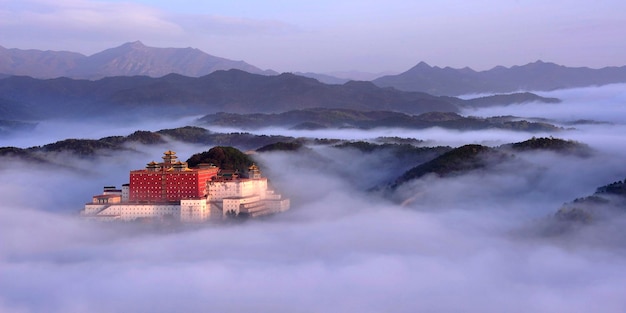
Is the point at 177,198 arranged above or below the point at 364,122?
below

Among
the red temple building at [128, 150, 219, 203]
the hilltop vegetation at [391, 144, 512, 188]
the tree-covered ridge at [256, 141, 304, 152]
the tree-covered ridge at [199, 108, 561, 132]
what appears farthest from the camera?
the tree-covered ridge at [199, 108, 561, 132]

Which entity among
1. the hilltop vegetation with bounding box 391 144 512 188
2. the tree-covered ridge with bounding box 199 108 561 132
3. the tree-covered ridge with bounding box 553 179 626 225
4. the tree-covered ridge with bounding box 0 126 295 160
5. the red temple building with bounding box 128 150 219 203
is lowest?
the tree-covered ridge with bounding box 553 179 626 225

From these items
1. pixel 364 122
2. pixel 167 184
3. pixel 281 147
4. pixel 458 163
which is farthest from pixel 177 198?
pixel 364 122

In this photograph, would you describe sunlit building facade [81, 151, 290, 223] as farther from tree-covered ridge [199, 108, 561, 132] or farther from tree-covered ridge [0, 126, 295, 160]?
tree-covered ridge [199, 108, 561, 132]

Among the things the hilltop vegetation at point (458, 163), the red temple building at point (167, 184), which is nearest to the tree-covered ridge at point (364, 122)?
the hilltop vegetation at point (458, 163)

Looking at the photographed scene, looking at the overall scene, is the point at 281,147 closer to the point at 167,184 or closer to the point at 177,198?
the point at 167,184

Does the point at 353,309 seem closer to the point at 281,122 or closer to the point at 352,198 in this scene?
the point at 352,198

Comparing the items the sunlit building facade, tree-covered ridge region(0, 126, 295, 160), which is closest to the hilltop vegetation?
the sunlit building facade

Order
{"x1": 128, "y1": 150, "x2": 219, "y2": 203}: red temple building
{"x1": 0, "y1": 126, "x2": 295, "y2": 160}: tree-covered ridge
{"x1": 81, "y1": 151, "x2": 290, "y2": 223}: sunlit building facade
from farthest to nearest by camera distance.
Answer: {"x1": 0, "y1": 126, "x2": 295, "y2": 160}: tree-covered ridge → {"x1": 128, "y1": 150, "x2": 219, "y2": 203}: red temple building → {"x1": 81, "y1": 151, "x2": 290, "y2": 223}: sunlit building facade

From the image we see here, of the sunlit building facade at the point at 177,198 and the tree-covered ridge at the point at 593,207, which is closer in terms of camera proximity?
the tree-covered ridge at the point at 593,207

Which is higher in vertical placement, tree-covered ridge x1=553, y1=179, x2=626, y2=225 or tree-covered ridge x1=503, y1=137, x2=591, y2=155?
tree-covered ridge x1=503, y1=137, x2=591, y2=155

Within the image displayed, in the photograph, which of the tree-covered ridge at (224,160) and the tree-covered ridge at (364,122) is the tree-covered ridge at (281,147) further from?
the tree-covered ridge at (364,122)

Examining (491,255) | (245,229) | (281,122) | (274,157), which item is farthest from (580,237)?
(281,122)
